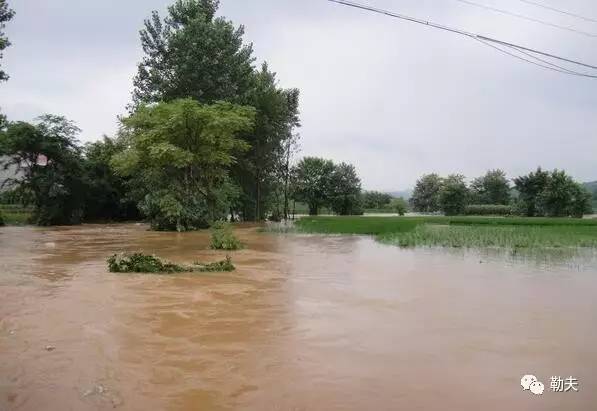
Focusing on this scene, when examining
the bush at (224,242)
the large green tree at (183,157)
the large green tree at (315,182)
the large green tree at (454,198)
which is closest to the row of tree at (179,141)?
the large green tree at (183,157)

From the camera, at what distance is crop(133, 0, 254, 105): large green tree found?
24.1 meters

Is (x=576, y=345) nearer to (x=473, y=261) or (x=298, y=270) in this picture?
(x=298, y=270)

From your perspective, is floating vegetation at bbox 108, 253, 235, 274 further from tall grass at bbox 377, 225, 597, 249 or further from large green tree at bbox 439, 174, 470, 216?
large green tree at bbox 439, 174, 470, 216

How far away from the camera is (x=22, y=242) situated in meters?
16.4

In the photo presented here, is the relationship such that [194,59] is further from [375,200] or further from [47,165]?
[375,200]

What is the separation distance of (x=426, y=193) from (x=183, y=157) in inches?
1503

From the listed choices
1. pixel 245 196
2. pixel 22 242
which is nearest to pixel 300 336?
pixel 22 242

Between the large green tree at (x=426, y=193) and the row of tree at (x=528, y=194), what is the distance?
4.61 metres

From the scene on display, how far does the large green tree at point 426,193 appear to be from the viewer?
5383 cm

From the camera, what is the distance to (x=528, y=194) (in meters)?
36.7

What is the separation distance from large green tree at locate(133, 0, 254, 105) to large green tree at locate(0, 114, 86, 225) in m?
4.37

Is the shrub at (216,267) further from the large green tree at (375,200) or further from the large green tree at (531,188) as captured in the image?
the large green tree at (375,200)

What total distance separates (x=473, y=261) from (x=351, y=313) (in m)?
6.12

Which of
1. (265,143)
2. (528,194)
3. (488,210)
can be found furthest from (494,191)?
(265,143)
